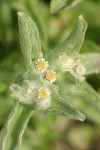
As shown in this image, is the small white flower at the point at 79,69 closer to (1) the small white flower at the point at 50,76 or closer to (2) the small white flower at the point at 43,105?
(1) the small white flower at the point at 50,76

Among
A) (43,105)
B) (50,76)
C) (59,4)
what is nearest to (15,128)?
(43,105)

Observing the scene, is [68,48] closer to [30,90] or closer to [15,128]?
[30,90]

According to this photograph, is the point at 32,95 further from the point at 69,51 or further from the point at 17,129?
the point at 69,51

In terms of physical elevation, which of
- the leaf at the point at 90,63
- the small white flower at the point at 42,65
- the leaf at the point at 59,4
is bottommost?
the leaf at the point at 90,63

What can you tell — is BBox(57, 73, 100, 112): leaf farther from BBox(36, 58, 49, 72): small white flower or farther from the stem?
the stem

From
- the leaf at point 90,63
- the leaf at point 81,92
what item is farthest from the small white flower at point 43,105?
the leaf at point 90,63

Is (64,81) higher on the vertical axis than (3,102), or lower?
higher

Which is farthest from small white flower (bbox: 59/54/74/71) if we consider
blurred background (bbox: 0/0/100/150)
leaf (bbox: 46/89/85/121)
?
blurred background (bbox: 0/0/100/150)

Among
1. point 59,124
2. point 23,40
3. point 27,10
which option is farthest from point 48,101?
point 59,124
